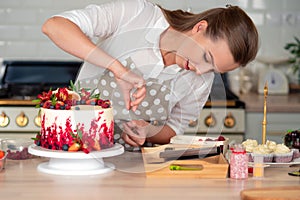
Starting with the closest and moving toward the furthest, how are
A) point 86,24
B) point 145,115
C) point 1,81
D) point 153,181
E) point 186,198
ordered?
point 186,198
point 153,181
point 145,115
point 86,24
point 1,81

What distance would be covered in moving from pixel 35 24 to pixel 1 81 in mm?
441

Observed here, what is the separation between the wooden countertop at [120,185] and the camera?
1.70 metres

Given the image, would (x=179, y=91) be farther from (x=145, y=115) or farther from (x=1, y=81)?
(x=1, y=81)

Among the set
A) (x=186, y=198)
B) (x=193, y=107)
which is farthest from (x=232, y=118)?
(x=186, y=198)

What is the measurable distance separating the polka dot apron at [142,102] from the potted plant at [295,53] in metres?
2.09

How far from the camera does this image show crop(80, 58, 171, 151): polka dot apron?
77.1 inches

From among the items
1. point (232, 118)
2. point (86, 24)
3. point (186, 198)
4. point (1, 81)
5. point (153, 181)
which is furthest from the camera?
point (1, 81)

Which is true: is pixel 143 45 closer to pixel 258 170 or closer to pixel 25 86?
pixel 258 170

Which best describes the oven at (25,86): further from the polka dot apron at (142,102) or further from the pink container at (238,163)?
the pink container at (238,163)

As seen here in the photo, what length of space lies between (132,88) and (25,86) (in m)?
2.02

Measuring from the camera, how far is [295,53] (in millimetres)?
3969

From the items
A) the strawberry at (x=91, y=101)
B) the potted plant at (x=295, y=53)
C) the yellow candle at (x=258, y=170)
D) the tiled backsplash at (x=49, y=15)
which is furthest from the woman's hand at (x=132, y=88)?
the potted plant at (x=295, y=53)

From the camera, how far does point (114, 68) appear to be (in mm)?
1921

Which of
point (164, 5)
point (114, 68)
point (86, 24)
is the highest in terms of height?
point (164, 5)
